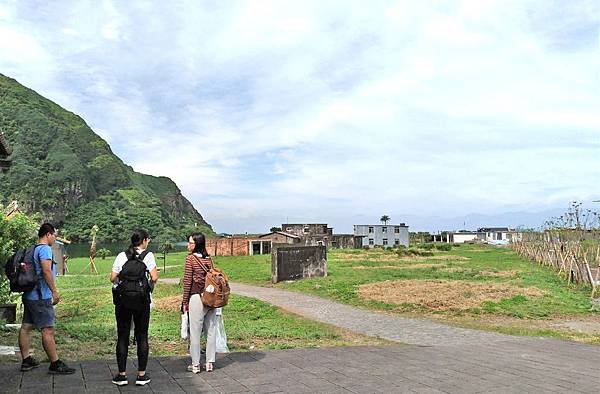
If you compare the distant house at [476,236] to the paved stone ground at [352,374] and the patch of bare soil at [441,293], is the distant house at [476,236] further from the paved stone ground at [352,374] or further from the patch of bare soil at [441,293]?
the paved stone ground at [352,374]

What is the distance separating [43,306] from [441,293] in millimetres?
14772

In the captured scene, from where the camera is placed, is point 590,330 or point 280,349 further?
point 590,330

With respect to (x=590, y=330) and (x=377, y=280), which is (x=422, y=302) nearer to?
A: (x=590, y=330)

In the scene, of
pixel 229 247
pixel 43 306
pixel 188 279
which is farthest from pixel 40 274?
pixel 229 247

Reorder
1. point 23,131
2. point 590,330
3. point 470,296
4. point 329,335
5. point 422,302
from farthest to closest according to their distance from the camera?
point 23,131 < point 470,296 < point 422,302 < point 590,330 < point 329,335

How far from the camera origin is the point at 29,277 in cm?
602

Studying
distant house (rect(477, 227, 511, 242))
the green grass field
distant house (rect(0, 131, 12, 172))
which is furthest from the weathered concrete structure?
distant house (rect(477, 227, 511, 242))

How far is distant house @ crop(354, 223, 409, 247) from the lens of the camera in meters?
90.3

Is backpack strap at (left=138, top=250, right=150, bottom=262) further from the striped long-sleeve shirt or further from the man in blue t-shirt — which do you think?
the man in blue t-shirt

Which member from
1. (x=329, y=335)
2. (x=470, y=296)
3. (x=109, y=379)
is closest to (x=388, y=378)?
(x=109, y=379)

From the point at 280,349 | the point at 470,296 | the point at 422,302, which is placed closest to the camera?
the point at 280,349

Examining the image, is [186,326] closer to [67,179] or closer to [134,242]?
[134,242]

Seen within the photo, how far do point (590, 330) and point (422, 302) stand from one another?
200 inches

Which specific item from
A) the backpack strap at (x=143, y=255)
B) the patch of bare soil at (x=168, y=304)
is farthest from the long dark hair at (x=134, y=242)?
the patch of bare soil at (x=168, y=304)
